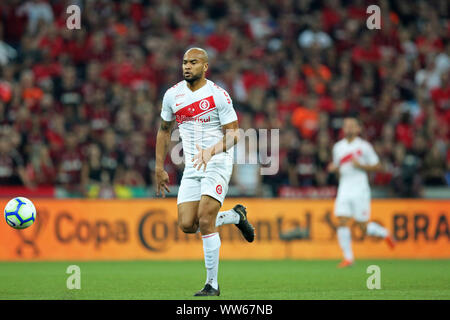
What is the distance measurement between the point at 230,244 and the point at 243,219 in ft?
22.9

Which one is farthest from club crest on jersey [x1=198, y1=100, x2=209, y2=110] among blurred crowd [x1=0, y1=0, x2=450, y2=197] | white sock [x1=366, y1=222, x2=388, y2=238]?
blurred crowd [x1=0, y1=0, x2=450, y2=197]

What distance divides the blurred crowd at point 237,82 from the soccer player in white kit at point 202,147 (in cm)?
808

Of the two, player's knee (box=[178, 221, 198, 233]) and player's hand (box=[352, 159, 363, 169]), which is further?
player's hand (box=[352, 159, 363, 169])

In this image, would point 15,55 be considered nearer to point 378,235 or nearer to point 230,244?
point 230,244

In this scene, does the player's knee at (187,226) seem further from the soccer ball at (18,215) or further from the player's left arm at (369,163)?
the player's left arm at (369,163)

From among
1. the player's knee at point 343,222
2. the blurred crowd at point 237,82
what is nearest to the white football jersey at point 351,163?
the player's knee at point 343,222

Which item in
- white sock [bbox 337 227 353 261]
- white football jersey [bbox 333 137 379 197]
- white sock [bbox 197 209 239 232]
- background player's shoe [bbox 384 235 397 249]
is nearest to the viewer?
white sock [bbox 197 209 239 232]

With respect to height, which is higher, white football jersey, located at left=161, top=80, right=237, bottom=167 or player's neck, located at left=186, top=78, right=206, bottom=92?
player's neck, located at left=186, top=78, right=206, bottom=92

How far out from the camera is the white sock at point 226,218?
969cm

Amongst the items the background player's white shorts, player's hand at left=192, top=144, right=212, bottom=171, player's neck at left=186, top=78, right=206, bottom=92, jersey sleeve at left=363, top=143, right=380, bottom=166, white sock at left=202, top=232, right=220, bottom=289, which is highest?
player's neck at left=186, top=78, right=206, bottom=92

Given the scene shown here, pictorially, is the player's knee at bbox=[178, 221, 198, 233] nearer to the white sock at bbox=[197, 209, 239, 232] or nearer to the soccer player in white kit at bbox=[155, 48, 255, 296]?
the soccer player in white kit at bbox=[155, 48, 255, 296]

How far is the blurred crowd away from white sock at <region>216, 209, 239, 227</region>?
298 inches

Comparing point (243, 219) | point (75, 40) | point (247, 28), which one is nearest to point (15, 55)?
point (75, 40)

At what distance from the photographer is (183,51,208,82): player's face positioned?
9000 millimetres
